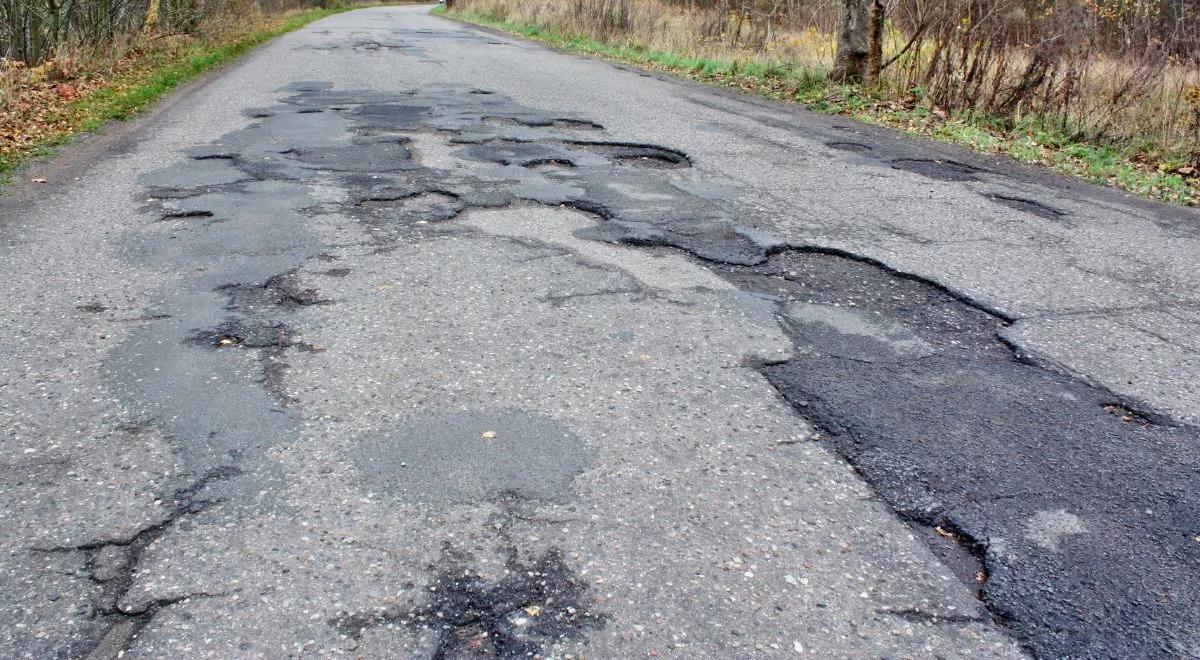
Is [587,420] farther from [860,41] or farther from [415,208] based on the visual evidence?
[860,41]

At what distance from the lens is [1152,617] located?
2195mm

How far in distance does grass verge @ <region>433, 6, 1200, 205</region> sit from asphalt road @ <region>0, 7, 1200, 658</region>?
1219 millimetres

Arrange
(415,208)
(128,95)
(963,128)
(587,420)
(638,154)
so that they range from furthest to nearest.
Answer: (128,95) → (963,128) → (638,154) → (415,208) → (587,420)

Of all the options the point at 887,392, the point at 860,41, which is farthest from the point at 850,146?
the point at 887,392

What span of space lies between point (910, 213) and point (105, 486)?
499cm

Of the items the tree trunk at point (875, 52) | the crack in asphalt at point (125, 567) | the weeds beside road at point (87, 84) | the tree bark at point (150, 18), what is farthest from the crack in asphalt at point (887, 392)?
the tree bark at point (150, 18)

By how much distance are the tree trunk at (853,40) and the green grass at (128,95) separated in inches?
328

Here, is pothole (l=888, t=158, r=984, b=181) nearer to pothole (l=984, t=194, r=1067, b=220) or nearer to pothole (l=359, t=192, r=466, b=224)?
pothole (l=984, t=194, r=1067, b=220)

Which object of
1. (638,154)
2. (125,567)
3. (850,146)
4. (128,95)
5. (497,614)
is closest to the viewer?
(497,614)

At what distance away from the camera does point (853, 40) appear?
11.1 m

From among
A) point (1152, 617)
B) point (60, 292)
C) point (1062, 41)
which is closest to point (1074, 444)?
point (1152, 617)

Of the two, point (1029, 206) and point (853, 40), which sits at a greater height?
point (853, 40)

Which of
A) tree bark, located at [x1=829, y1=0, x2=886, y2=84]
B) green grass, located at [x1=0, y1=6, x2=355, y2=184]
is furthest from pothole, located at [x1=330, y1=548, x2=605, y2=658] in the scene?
tree bark, located at [x1=829, y1=0, x2=886, y2=84]

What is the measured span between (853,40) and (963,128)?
Result: 2728 mm
